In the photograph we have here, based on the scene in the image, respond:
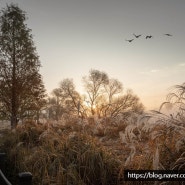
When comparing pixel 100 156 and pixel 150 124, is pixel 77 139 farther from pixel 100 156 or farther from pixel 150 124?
pixel 150 124

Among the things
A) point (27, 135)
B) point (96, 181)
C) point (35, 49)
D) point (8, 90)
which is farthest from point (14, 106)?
point (96, 181)

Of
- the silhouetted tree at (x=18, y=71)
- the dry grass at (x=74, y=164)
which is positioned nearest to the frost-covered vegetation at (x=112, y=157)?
the dry grass at (x=74, y=164)

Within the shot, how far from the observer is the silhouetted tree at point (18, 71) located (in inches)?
827

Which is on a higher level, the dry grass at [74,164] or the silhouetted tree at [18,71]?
the silhouetted tree at [18,71]

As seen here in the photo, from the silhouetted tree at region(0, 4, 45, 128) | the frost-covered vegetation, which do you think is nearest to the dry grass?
the frost-covered vegetation

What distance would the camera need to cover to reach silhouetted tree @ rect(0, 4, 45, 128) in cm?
2100

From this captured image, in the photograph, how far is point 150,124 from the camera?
392 centimetres

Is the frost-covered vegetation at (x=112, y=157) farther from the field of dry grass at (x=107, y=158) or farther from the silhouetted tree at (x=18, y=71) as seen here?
the silhouetted tree at (x=18, y=71)

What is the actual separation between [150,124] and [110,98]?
40153 millimetres

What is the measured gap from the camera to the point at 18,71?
70.7 ft

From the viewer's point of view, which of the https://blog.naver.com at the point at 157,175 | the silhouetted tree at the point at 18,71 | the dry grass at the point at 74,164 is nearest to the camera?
the https://blog.naver.com at the point at 157,175

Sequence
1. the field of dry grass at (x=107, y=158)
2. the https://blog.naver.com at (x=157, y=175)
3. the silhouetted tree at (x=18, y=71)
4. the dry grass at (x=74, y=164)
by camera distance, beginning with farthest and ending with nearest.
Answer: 1. the silhouetted tree at (x=18, y=71)
2. the dry grass at (x=74, y=164)
3. the field of dry grass at (x=107, y=158)
4. the https://blog.naver.com at (x=157, y=175)

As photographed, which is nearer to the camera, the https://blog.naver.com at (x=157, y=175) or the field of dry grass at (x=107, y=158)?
the https://blog.naver.com at (x=157, y=175)

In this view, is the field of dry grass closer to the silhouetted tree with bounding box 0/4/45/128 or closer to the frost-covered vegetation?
the frost-covered vegetation
